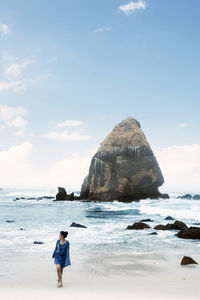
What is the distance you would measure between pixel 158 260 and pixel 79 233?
740 cm

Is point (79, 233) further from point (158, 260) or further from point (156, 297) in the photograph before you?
point (156, 297)

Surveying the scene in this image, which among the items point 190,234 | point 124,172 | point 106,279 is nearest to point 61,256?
point 106,279

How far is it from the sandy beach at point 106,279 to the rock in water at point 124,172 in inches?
1527

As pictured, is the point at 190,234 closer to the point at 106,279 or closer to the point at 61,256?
the point at 106,279

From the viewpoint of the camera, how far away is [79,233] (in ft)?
57.1

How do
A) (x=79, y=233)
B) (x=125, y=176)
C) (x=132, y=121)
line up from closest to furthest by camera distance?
1. (x=79, y=233)
2. (x=125, y=176)
3. (x=132, y=121)

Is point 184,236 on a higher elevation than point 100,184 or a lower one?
lower

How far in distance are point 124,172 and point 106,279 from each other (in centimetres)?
4203

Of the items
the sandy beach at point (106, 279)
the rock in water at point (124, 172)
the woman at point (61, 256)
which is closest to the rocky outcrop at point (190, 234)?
the sandy beach at point (106, 279)

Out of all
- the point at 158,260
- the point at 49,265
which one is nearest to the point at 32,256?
the point at 49,265

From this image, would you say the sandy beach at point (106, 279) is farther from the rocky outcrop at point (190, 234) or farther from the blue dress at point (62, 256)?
the rocky outcrop at point (190, 234)

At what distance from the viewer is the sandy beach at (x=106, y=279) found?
6797 mm

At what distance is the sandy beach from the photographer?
6797 mm

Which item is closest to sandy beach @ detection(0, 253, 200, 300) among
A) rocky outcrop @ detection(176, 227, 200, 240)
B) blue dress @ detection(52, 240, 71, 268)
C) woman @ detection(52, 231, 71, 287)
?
woman @ detection(52, 231, 71, 287)
